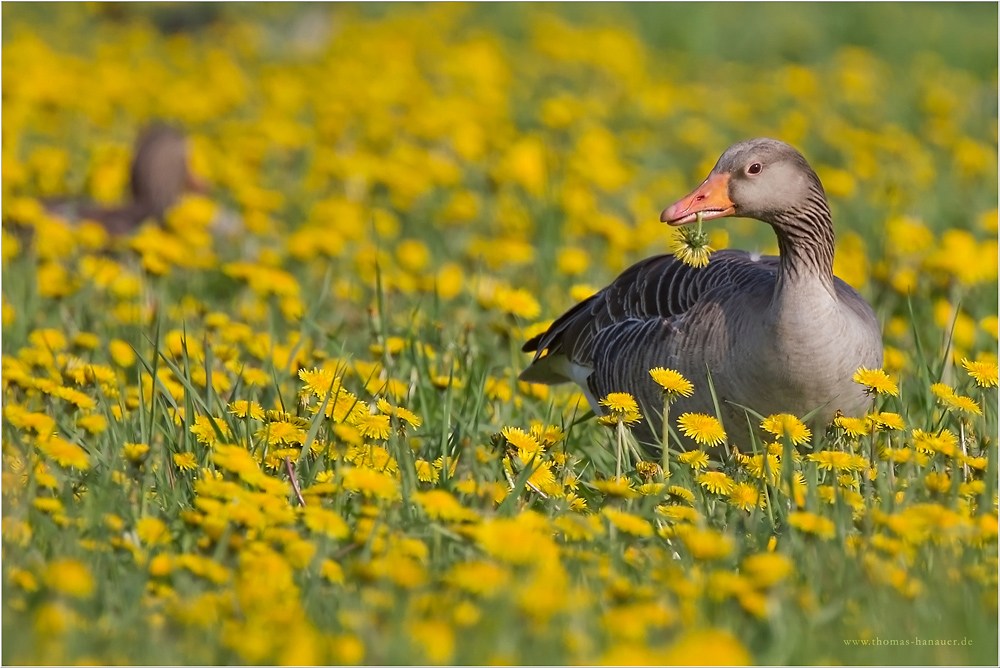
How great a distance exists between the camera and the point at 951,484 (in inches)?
162

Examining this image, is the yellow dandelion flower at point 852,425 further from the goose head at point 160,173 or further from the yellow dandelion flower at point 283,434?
the goose head at point 160,173

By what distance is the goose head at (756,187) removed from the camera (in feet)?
16.1

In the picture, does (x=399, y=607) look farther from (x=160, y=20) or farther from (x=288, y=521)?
(x=160, y=20)

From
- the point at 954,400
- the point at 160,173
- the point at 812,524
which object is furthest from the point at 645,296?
the point at 160,173

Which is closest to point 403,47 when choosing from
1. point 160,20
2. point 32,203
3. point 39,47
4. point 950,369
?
point 39,47

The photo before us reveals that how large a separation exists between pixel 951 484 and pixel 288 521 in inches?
80.2

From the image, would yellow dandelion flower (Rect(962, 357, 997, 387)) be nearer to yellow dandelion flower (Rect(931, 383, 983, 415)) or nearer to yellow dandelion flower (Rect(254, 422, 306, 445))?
yellow dandelion flower (Rect(931, 383, 983, 415))

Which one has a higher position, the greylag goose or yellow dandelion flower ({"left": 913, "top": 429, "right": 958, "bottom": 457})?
the greylag goose

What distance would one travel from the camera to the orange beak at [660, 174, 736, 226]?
16.1 feet

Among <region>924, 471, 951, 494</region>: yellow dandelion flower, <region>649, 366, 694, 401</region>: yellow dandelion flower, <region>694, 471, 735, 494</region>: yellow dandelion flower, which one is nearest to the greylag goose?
<region>649, 366, 694, 401</region>: yellow dandelion flower

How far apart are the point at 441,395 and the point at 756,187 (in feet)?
5.07

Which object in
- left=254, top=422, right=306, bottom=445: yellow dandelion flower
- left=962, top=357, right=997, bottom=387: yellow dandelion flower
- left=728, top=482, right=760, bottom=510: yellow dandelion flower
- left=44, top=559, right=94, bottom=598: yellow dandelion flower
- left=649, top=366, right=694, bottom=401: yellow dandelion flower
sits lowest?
left=44, top=559, right=94, bottom=598: yellow dandelion flower

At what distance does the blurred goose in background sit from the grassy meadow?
316mm

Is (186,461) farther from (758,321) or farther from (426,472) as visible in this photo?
(758,321)
